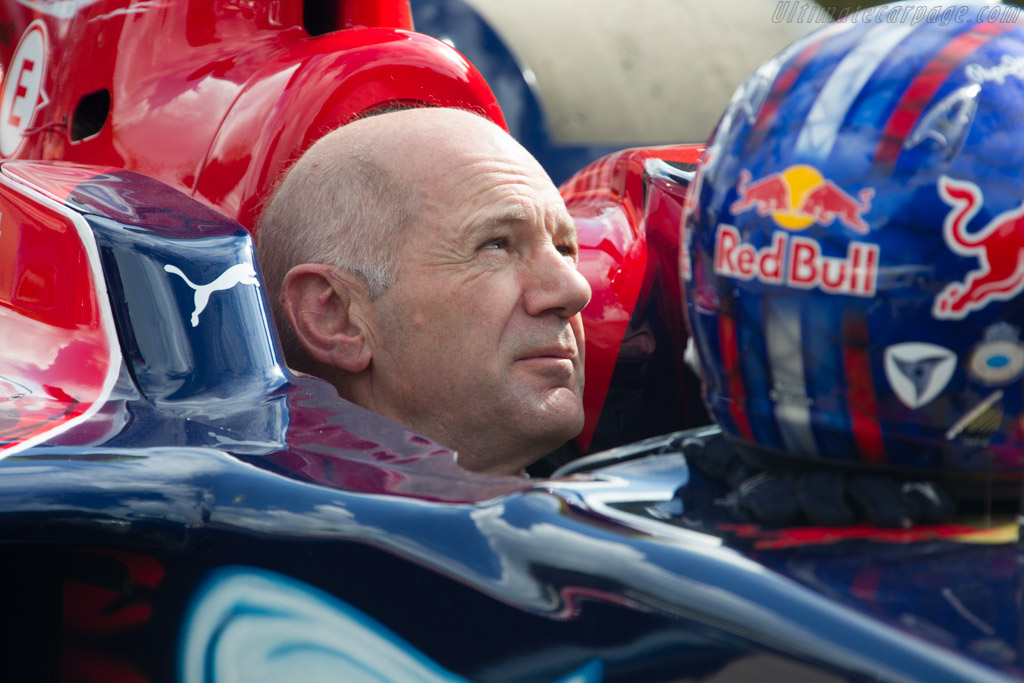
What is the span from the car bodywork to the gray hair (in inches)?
2.1

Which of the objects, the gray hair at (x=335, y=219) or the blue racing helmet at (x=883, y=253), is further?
the gray hair at (x=335, y=219)

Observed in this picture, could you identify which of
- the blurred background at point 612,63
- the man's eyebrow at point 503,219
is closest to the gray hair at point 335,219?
the man's eyebrow at point 503,219

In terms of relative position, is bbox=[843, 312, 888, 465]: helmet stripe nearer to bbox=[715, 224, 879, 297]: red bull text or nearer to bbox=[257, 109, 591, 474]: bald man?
bbox=[715, 224, 879, 297]: red bull text

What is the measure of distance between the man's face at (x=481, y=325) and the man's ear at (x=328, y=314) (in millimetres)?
32

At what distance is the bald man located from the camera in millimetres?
1667

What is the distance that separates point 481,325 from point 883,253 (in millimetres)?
826

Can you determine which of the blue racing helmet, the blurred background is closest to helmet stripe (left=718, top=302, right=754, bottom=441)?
the blue racing helmet

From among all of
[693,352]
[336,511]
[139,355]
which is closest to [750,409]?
[693,352]

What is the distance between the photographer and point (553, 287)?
1677 mm

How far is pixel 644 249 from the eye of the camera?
1976 millimetres

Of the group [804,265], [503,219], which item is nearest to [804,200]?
[804,265]

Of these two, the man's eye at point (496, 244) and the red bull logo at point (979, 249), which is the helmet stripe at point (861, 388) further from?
the man's eye at point (496, 244)

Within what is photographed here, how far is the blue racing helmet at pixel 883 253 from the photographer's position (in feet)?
2.95

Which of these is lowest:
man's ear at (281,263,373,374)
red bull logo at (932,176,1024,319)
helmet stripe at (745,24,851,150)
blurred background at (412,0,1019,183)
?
blurred background at (412,0,1019,183)
